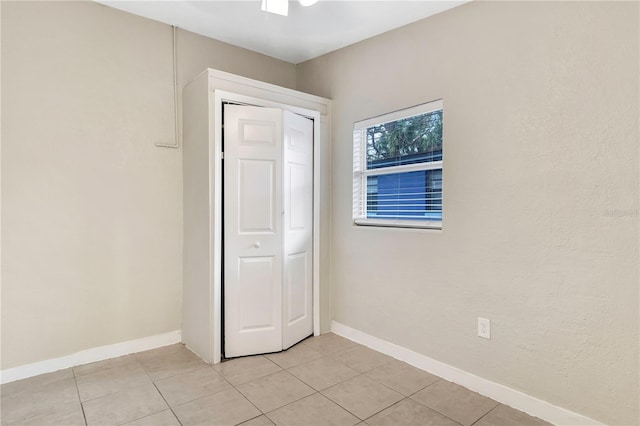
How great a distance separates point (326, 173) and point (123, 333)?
2.14 meters

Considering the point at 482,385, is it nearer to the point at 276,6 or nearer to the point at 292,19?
the point at 276,6

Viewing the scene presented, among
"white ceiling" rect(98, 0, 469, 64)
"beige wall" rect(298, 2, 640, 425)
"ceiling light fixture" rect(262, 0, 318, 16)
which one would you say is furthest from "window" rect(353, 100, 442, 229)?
"ceiling light fixture" rect(262, 0, 318, 16)

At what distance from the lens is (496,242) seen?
7.36 ft

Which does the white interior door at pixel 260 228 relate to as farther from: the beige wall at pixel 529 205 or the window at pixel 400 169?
the beige wall at pixel 529 205

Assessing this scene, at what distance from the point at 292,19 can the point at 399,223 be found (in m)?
1.81

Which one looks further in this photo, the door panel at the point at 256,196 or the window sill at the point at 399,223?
the door panel at the point at 256,196

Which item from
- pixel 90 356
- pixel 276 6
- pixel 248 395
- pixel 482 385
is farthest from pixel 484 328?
pixel 90 356

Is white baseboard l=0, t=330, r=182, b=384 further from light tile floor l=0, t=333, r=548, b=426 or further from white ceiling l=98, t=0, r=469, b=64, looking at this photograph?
white ceiling l=98, t=0, r=469, b=64

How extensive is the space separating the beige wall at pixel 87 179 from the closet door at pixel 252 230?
593 mm

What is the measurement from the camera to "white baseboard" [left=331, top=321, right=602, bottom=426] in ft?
6.47

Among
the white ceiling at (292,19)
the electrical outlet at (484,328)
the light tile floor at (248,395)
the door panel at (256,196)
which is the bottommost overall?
the light tile floor at (248,395)

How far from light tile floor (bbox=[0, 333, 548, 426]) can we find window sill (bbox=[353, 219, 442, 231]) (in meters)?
1.04

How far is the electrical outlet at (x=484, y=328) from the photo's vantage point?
2.28 m

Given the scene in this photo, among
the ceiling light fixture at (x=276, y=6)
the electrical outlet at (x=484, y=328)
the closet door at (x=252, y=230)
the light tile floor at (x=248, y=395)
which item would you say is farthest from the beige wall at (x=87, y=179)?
the electrical outlet at (x=484, y=328)
